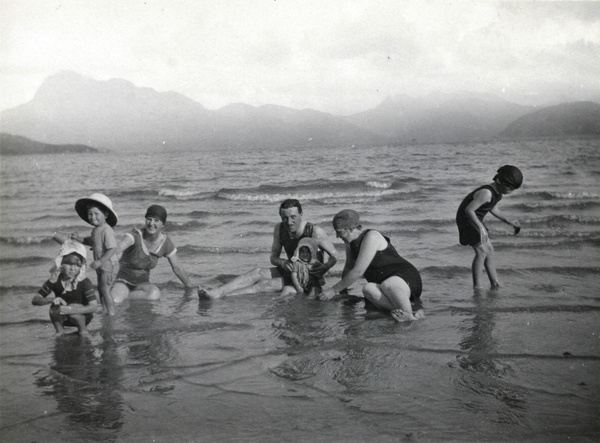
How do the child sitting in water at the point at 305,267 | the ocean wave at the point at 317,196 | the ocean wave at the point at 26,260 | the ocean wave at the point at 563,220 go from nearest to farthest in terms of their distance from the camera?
the child sitting in water at the point at 305,267, the ocean wave at the point at 26,260, the ocean wave at the point at 563,220, the ocean wave at the point at 317,196

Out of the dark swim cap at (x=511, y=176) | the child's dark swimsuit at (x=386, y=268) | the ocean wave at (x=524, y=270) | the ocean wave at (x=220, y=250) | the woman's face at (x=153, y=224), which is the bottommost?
the ocean wave at (x=524, y=270)

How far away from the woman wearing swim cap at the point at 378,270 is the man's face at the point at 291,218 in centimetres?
103

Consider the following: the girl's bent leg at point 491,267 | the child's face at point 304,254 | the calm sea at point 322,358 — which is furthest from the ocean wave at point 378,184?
the child's face at point 304,254

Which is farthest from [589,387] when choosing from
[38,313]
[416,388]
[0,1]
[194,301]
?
[0,1]

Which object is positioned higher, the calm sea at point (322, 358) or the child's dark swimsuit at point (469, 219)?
the child's dark swimsuit at point (469, 219)

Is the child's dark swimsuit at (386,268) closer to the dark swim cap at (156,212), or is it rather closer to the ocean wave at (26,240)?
the dark swim cap at (156,212)

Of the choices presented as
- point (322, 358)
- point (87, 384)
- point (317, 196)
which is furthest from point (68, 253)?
point (317, 196)

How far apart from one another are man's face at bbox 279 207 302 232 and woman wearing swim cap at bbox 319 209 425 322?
103 centimetres

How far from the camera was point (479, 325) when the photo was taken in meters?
5.55

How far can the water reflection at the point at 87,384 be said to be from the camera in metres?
3.48

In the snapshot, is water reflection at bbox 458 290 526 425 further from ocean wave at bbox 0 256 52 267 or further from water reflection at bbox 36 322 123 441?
ocean wave at bbox 0 256 52 267

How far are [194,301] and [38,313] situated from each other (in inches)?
76.5

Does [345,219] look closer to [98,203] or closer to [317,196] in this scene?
[98,203]

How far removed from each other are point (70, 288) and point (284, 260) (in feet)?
9.03
